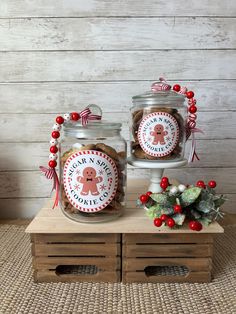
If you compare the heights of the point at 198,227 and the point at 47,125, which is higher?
the point at 47,125

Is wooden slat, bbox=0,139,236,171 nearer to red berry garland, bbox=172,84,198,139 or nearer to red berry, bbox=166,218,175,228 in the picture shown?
red berry garland, bbox=172,84,198,139

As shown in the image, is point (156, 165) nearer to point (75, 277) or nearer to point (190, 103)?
point (190, 103)

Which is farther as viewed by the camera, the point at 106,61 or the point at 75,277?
the point at 106,61

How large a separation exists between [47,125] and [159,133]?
1.63 ft

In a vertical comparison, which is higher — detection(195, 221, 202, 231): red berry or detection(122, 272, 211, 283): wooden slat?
detection(195, 221, 202, 231): red berry

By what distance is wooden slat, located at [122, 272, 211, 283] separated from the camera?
2.44 feet

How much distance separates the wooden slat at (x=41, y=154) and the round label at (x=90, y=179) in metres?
0.49

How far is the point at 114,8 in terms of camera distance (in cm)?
108

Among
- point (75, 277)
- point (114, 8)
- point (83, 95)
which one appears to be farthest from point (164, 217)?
point (114, 8)

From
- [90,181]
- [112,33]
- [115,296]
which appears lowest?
[115,296]

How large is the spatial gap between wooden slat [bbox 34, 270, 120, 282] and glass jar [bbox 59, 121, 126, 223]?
13 cm

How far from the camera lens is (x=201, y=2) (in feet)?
3.56

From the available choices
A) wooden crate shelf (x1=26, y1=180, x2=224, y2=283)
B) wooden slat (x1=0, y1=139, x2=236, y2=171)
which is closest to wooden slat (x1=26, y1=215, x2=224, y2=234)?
wooden crate shelf (x1=26, y1=180, x2=224, y2=283)

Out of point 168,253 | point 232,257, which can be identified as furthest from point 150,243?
point 232,257
